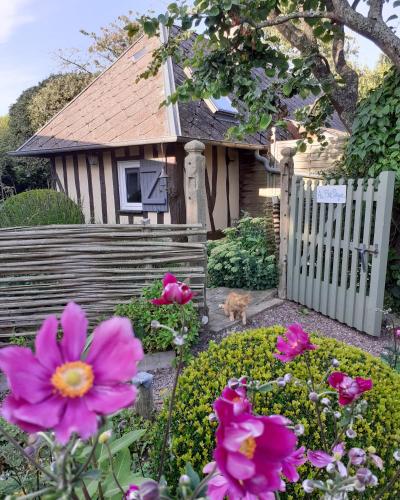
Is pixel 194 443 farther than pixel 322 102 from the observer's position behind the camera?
No

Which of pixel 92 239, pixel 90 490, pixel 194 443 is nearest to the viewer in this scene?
pixel 90 490

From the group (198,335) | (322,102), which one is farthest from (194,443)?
(322,102)

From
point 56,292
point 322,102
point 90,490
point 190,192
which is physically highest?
point 322,102

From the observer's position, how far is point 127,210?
835 cm

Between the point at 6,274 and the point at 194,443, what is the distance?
288cm

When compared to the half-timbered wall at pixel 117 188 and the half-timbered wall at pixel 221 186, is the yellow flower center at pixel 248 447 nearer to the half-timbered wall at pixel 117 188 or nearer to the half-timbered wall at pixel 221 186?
the half-timbered wall at pixel 117 188

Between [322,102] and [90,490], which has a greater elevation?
[322,102]

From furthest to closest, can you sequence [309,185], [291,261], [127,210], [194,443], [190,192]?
[127,210] < [291,261] < [309,185] < [190,192] < [194,443]

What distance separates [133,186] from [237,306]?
5102 mm

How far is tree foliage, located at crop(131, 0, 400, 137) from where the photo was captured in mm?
3969

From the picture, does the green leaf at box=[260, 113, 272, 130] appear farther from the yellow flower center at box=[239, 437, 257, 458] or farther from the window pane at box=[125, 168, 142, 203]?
the window pane at box=[125, 168, 142, 203]

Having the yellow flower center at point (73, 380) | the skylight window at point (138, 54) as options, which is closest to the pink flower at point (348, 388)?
the yellow flower center at point (73, 380)

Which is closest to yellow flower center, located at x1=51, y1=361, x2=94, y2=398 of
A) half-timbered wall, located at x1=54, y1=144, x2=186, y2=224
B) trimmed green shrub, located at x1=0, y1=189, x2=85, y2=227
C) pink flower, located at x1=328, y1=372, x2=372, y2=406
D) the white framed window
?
pink flower, located at x1=328, y1=372, x2=372, y2=406

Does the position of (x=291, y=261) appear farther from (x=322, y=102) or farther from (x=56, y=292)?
(x=56, y=292)
